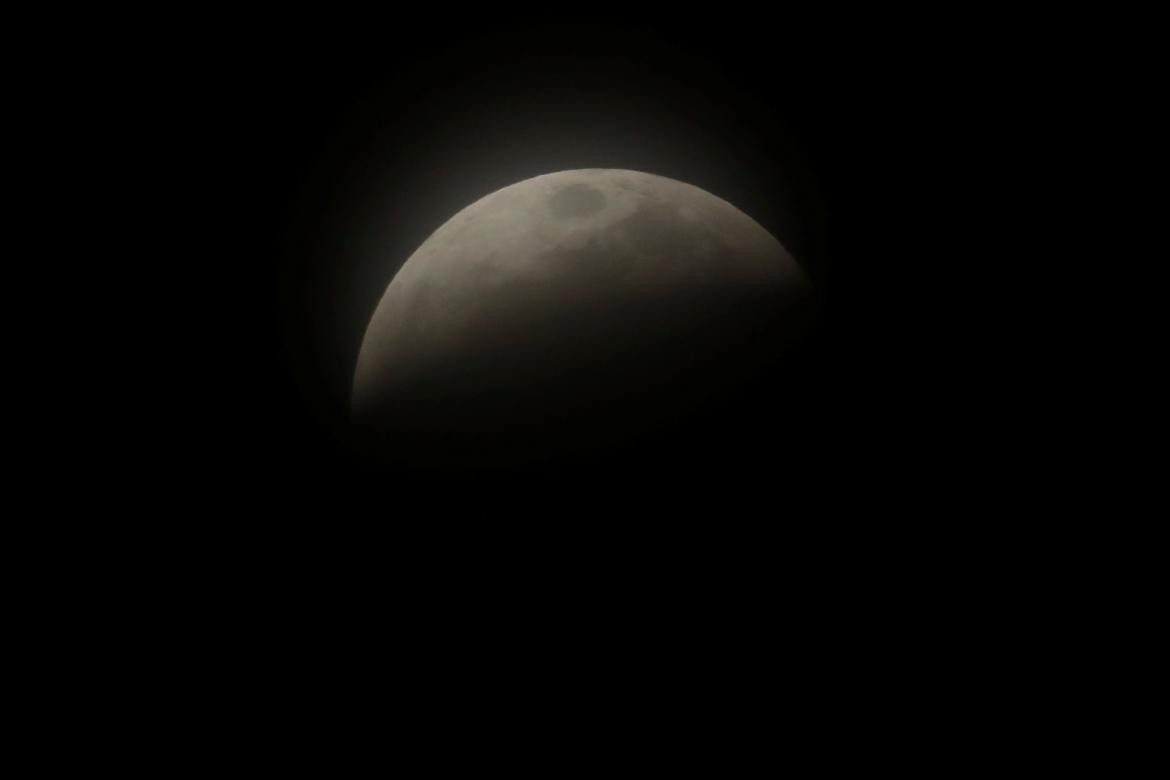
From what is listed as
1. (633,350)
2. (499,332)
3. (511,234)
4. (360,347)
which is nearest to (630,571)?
(633,350)

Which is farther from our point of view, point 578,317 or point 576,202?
point 576,202

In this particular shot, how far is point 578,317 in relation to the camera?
95.7 inches

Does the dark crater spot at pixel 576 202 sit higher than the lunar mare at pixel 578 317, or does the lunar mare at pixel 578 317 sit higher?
the dark crater spot at pixel 576 202

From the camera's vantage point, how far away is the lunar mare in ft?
7.84

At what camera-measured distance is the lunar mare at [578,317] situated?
2.39 meters

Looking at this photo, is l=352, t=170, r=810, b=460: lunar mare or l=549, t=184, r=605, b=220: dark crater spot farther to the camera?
l=549, t=184, r=605, b=220: dark crater spot

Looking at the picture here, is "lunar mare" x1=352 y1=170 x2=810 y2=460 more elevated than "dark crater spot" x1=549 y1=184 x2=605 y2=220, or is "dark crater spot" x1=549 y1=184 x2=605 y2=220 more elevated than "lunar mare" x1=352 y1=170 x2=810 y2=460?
"dark crater spot" x1=549 y1=184 x2=605 y2=220

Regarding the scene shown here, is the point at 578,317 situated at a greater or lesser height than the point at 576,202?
lesser

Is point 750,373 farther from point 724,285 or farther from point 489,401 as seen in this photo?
point 489,401

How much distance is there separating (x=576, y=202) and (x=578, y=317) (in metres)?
0.65

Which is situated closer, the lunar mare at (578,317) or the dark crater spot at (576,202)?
the lunar mare at (578,317)

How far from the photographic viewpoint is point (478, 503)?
2.54m

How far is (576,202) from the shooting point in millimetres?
2846

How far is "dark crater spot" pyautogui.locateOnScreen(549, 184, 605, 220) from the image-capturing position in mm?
2787
